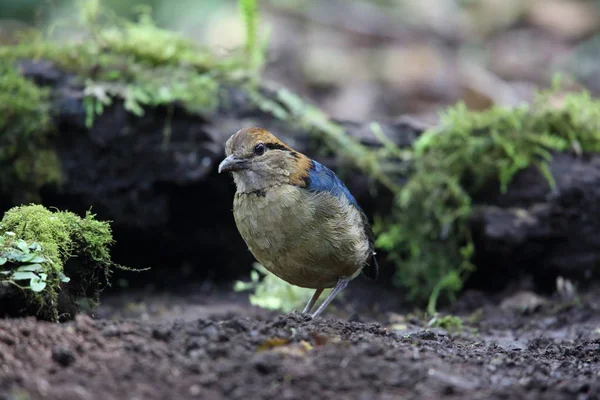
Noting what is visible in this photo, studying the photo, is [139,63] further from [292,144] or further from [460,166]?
[460,166]

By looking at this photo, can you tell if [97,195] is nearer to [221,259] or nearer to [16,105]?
[16,105]

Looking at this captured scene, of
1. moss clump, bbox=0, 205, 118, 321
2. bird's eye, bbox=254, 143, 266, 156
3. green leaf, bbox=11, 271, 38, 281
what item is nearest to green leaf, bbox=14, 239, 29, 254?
moss clump, bbox=0, 205, 118, 321

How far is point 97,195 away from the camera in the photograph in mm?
6914

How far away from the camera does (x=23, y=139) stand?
672cm

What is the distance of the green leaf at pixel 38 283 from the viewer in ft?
11.3

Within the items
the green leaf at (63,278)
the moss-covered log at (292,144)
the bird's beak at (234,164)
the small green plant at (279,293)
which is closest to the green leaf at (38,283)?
the green leaf at (63,278)

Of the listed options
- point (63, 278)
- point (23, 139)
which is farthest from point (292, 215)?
point (23, 139)

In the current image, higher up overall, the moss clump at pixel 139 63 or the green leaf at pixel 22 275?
the moss clump at pixel 139 63

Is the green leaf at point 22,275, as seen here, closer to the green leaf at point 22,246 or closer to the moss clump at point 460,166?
the green leaf at point 22,246

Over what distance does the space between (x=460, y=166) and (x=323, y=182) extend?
251 cm

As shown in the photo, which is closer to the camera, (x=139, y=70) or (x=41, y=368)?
(x=41, y=368)

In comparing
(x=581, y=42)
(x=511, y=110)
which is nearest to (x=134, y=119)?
(x=511, y=110)

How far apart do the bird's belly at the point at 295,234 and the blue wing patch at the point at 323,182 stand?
14 centimetres

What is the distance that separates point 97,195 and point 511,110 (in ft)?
14.2
